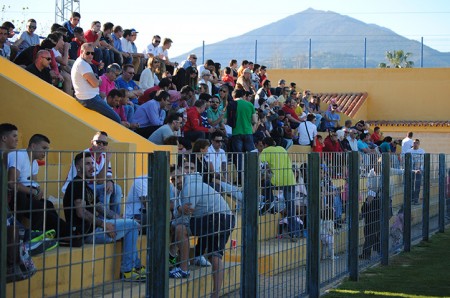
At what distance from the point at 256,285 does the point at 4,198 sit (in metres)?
4.10

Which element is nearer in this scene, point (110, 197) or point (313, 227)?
point (110, 197)

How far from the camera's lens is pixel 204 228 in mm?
7602

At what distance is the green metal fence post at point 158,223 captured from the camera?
661 cm

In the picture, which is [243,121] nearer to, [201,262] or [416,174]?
[416,174]

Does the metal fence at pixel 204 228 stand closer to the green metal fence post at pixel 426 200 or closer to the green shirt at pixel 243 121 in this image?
the green metal fence post at pixel 426 200

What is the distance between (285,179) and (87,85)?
5.36 m

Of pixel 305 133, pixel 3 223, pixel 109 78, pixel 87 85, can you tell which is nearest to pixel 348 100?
pixel 305 133

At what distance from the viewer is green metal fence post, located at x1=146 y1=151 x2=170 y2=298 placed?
661 cm

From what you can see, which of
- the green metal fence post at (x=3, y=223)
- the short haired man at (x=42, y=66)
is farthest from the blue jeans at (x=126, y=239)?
the short haired man at (x=42, y=66)

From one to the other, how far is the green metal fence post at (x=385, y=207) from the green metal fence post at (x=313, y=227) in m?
3.97

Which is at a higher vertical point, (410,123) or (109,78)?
(410,123)

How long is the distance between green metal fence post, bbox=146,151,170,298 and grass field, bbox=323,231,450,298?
447 centimetres

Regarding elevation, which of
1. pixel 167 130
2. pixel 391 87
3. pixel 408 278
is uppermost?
pixel 391 87

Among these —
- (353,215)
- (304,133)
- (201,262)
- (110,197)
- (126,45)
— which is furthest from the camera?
(304,133)
